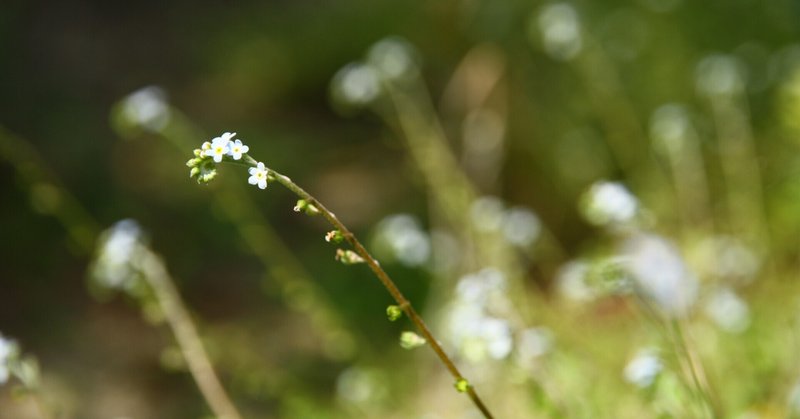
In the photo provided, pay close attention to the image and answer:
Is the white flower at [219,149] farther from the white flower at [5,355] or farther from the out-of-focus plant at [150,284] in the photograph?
the out-of-focus plant at [150,284]

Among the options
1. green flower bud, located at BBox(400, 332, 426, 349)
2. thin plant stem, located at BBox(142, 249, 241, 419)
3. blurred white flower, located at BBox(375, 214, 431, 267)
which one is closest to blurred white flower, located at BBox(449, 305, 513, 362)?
green flower bud, located at BBox(400, 332, 426, 349)

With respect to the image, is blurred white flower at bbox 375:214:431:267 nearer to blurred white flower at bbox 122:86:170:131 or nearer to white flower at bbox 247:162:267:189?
blurred white flower at bbox 122:86:170:131

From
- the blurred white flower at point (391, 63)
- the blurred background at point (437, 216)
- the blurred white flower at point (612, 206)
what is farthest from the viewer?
the blurred white flower at point (391, 63)

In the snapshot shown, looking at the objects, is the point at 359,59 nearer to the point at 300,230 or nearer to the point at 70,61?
the point at 300,230

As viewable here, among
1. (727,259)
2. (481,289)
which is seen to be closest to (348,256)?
(481,289)

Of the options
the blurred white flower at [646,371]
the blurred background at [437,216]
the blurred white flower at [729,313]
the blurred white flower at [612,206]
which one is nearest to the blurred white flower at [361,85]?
the blurred background at [437,216]

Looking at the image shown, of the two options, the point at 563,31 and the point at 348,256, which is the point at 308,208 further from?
the point at 563,31

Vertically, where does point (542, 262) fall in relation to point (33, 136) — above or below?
below

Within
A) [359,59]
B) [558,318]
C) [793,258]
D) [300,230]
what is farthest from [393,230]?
[359,59]
